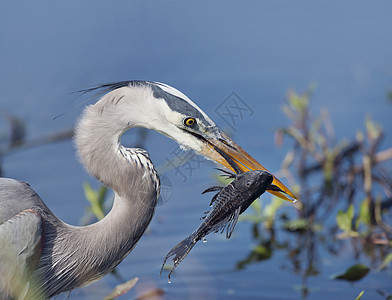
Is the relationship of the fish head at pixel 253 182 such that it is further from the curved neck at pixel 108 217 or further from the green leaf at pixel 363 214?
the green leaf at pixel 363 214

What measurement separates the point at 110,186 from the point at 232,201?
1.77 feet

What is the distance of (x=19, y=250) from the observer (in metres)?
2.79

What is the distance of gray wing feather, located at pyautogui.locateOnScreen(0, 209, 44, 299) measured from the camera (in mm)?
2779

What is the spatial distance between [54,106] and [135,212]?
279cm

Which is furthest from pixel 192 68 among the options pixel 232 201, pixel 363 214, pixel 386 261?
pixel 232 201

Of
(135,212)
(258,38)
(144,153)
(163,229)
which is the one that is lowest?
(163,229)

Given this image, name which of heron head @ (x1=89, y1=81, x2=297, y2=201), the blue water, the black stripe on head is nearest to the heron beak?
heron head @ (x1=89, y1=81, x2=297, y2=201)

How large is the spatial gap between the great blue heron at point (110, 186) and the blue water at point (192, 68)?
1.41m

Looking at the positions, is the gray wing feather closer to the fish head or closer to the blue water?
the fish head

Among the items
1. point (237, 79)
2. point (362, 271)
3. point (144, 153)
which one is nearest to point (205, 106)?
point (237, 79)

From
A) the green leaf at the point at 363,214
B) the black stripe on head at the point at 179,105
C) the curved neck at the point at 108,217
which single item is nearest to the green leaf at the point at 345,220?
the green leaf at the point at 363,214

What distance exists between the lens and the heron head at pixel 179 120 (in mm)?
2764

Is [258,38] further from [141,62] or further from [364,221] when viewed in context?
[364,221]

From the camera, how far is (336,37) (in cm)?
603
